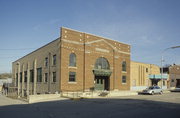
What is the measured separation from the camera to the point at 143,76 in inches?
1897

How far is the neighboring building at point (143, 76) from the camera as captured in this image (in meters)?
45.2

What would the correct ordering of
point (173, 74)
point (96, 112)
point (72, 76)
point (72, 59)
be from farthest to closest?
1. point (173, 74)
2. point (72, 59)
3. point (72, 76)
4. point (96, 112)

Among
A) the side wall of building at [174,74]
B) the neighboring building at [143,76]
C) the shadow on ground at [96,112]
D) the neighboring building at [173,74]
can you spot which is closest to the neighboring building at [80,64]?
the neighboring building at [143,76]

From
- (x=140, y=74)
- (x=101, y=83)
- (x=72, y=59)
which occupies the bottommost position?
(x=101, y=83)

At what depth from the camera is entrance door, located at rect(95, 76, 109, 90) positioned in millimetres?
34591

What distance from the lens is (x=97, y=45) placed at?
34.2 m

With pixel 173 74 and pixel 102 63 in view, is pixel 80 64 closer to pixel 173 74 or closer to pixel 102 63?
pixel 102 63

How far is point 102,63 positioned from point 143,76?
17724 mm

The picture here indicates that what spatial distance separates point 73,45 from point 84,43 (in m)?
2.41

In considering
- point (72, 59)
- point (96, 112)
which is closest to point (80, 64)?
point (72, 59)

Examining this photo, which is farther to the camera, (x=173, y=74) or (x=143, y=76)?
(x=173, y=74)

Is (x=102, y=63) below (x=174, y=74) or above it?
above

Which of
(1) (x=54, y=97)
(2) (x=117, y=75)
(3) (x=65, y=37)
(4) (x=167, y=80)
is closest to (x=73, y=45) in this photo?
(3) (x=65, y=37)

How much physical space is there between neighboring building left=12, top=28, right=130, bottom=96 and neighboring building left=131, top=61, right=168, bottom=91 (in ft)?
17.5
